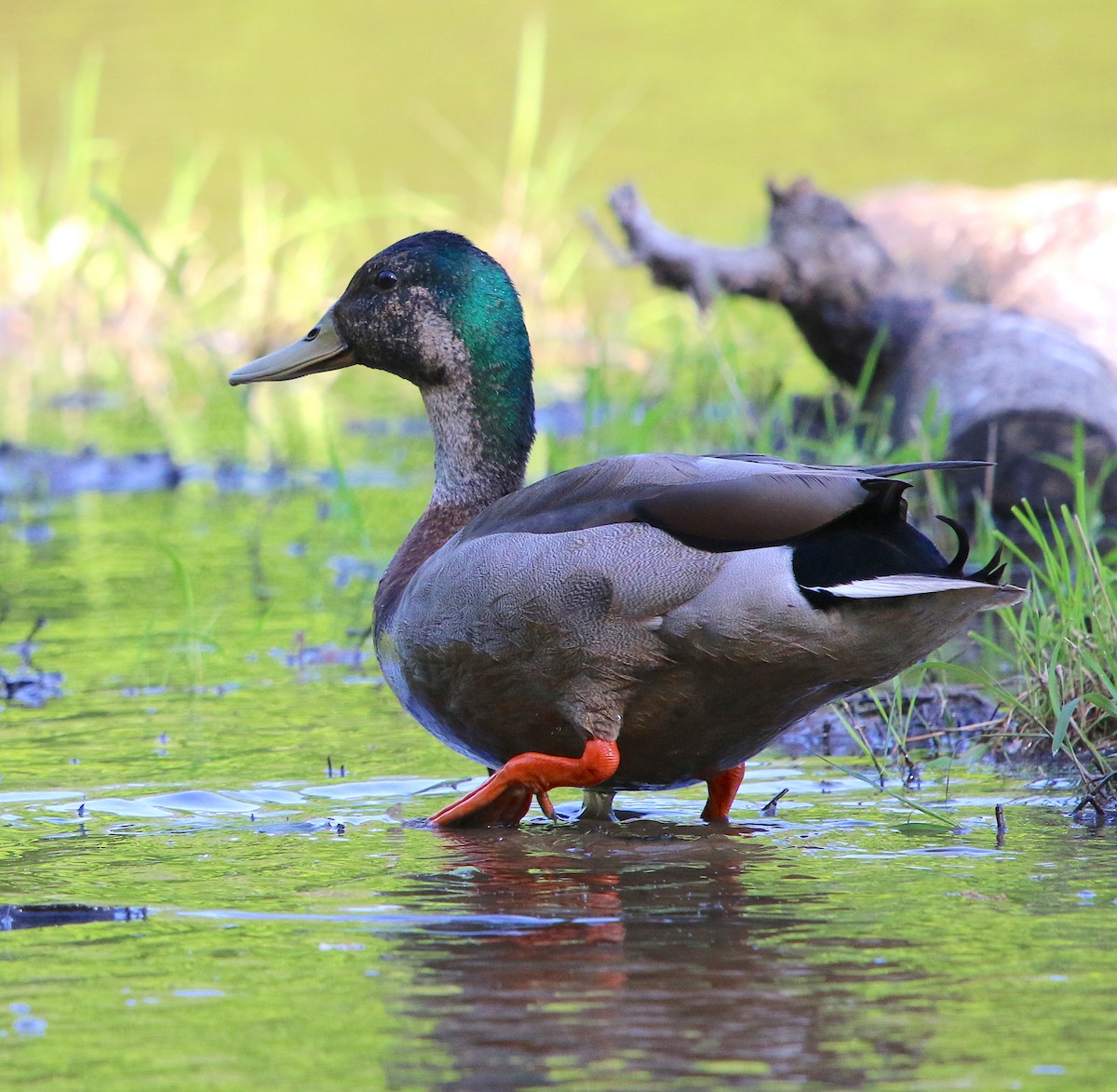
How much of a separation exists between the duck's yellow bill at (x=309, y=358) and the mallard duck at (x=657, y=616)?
2.02 ft

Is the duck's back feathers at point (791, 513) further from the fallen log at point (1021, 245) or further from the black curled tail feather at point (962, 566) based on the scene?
the fallen log at point (1021, 245)

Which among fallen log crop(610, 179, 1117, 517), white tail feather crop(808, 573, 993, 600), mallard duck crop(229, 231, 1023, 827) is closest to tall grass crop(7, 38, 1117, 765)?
fallen log crop(610, 179, 1117, 517)

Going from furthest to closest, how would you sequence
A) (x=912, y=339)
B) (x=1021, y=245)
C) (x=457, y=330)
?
(x=1021, y=245) → (x=912, y=339) → (x=457, y=330)

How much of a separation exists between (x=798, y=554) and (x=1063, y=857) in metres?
0.66

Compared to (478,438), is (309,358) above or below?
above

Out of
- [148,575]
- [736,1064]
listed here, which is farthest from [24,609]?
[736,1064]

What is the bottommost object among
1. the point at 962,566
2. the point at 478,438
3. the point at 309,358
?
the point at 962,566

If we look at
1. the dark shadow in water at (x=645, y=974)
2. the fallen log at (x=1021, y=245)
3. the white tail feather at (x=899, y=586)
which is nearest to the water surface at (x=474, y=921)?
the dark shadow in water at (x=645, y=974)

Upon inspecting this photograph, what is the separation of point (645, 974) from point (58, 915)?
951 millimetres

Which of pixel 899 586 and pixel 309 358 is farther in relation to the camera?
pixel 309 358

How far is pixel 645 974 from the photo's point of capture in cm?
275

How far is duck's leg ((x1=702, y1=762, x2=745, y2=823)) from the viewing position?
12.6ft

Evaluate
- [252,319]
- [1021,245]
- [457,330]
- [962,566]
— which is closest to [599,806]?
[962,566]

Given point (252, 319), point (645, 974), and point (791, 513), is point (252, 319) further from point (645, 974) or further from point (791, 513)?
point (645, 974)
